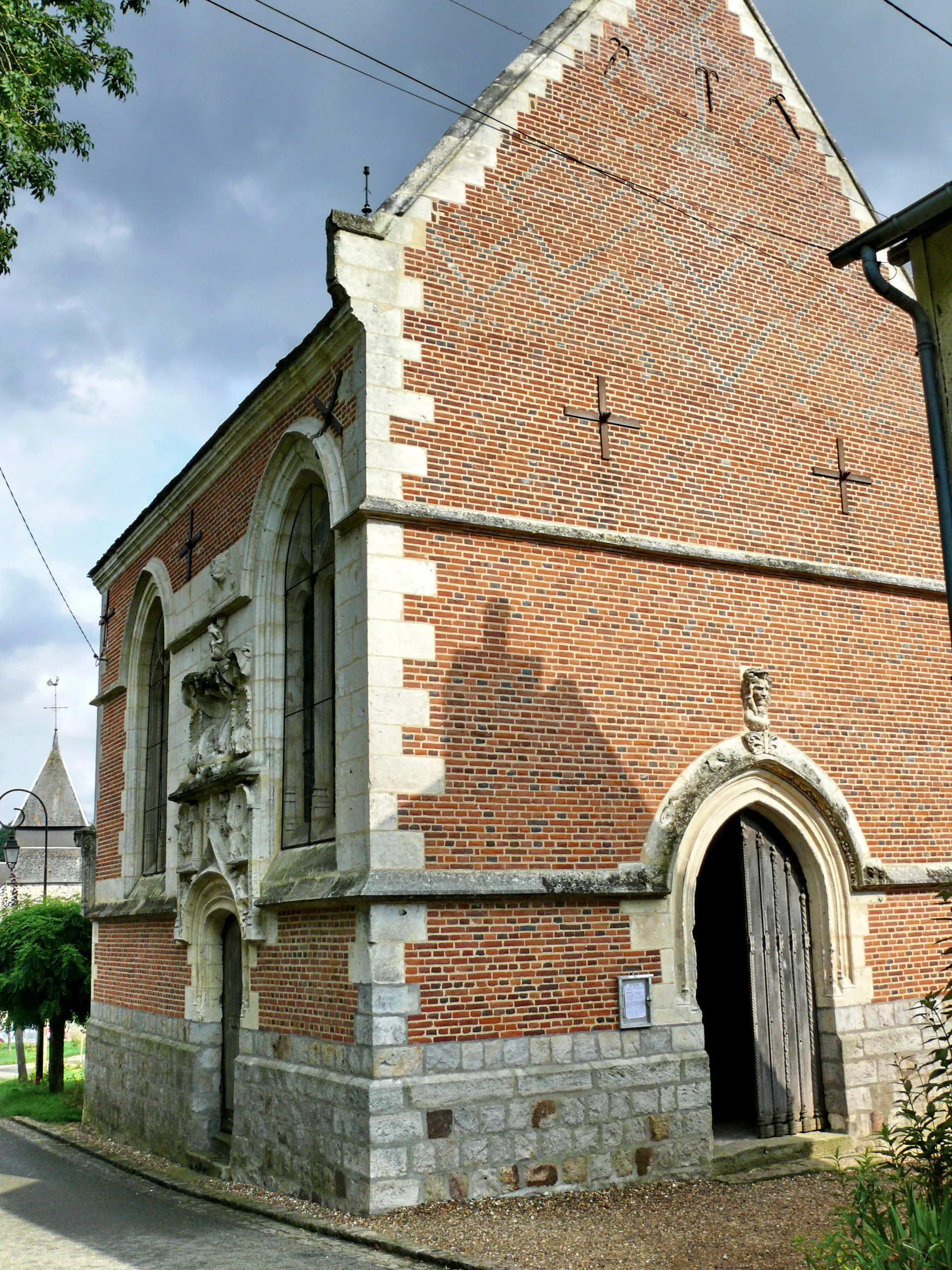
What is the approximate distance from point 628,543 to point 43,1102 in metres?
13.7

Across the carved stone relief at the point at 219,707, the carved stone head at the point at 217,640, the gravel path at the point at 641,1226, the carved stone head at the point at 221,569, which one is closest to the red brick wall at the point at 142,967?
the carved stone relief at the point at 219,707

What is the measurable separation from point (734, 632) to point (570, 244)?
12.2 ft

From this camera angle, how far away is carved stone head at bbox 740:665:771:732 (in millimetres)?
10680

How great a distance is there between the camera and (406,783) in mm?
8945

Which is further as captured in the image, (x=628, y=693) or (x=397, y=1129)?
(x=628, y=693)

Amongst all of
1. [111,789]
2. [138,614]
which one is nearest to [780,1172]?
[138,614]

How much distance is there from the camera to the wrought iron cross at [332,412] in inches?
Result: 391

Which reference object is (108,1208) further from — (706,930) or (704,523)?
(704,523)

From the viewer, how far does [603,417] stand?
10578 millimetres

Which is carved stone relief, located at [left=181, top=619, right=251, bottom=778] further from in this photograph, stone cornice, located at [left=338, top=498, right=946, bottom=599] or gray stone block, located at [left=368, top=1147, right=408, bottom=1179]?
gray stone block, located at [left=368, top=1147, right=408, bottom=1179]

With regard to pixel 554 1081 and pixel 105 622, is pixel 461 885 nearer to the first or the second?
pixel 554 1081

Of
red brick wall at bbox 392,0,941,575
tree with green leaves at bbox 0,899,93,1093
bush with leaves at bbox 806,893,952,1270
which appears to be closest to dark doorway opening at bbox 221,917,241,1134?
red brick wall at bbox 392,0,941,575

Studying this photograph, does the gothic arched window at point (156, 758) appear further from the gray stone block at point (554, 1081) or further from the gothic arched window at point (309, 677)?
the gray stone block at point (554, 1081)

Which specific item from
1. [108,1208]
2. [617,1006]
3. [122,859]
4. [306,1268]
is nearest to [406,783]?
[617,1006]
